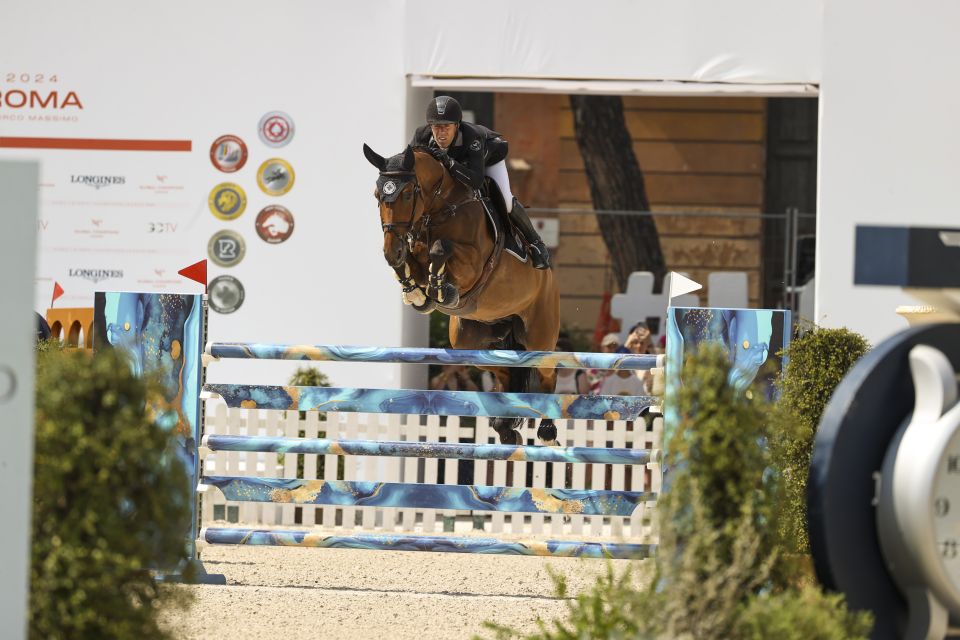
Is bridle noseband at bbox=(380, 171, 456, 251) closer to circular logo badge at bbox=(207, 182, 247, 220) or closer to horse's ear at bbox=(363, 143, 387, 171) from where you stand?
horse's ear at bbox=(363, 143, 387, 171)

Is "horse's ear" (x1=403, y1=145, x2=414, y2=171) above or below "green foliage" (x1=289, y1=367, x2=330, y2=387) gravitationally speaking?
above

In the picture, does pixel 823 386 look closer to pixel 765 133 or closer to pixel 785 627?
pixel 785 627

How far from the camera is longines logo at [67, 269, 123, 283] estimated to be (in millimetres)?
9320

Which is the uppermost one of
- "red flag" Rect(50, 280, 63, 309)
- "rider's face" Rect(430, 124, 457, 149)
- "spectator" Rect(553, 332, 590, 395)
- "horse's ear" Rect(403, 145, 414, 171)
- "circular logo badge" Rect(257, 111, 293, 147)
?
"circular logo badge" Rect(257, 111, 293, 147)

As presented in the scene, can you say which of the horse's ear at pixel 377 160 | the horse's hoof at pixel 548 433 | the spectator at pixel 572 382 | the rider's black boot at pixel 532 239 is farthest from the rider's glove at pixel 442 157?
the spectator at pixel 572 382

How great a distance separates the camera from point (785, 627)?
2.46 meters

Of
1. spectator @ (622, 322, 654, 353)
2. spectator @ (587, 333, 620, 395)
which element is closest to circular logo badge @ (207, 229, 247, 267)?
spectator @ (587, 333, 620, 395)

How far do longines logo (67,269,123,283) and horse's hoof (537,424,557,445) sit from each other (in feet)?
13.9

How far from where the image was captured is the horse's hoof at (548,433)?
646 centimetres

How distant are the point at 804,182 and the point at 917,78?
3722 mm

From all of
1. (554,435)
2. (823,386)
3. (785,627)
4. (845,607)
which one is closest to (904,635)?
(845,607)

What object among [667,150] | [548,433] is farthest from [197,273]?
[667,150]

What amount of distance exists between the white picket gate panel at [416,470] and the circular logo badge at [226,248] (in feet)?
5.66

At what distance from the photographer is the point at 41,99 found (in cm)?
939
